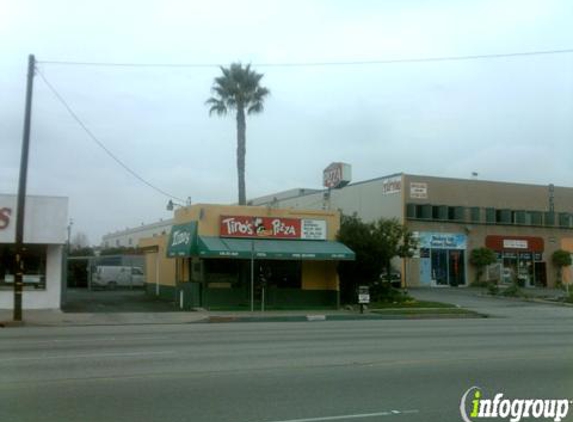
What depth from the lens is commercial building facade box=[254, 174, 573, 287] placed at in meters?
50.4

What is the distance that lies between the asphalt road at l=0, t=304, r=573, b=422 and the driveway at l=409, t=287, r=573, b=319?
13.2 meters

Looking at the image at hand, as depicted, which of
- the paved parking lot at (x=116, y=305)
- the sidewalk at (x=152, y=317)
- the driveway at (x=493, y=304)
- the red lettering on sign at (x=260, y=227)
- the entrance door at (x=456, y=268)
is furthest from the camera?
the entrance door at (x=456, y=268)

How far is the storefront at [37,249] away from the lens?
28062 mm

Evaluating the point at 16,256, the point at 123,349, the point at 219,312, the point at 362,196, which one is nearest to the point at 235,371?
the point at 123,349

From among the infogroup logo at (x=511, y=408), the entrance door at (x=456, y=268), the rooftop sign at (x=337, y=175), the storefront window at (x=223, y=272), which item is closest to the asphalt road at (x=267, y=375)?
the infogroup logo at (x=511, y=408)

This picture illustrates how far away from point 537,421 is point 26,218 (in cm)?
2369

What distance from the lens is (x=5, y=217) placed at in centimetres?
2795

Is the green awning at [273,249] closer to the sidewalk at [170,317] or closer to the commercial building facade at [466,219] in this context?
the sidewalk at [170,317]

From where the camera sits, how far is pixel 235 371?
11617 mm

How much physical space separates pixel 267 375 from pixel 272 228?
2092 centimetres

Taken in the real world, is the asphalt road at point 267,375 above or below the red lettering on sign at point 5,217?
below

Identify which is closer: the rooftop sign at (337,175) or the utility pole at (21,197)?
the utility pole at (21,197)

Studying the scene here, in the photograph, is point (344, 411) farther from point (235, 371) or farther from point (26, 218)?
point (26, 218)

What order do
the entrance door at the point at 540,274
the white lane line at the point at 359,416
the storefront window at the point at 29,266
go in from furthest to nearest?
the entrance door at the point at 540,274, the storefront window at the point at 29,266, the white lane line at the point at 359,416
